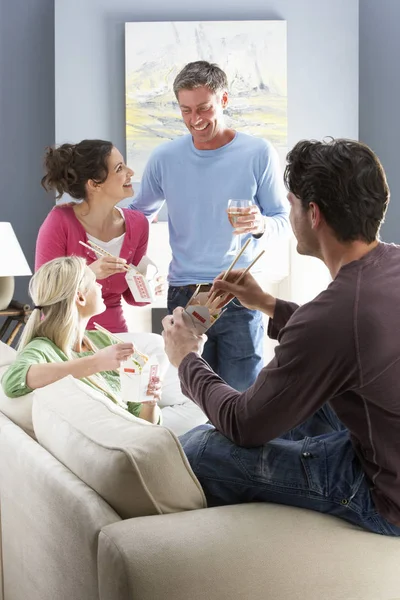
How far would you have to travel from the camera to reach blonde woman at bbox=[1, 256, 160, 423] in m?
2.58

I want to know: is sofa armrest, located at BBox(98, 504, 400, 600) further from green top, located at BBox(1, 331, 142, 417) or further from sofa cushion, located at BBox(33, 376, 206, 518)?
green top, located at BBox(1, 331, 142, 417)

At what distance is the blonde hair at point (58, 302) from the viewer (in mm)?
2779

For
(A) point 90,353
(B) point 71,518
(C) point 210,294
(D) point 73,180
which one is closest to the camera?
(B) point 71,518

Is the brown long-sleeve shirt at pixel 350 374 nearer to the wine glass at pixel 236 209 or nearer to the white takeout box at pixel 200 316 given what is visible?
the white takeout box at pixel 200 316

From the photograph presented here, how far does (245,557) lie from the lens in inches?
58.4

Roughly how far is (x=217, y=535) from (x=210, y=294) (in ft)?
2.87

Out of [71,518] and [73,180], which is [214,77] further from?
[71,518]

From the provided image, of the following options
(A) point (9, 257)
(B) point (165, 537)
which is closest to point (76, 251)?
(A) point (9, 257)

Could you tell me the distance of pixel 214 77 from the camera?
3.41 meters

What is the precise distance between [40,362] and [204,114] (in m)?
1.29

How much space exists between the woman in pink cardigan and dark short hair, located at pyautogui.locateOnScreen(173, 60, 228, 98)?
0.47 meters

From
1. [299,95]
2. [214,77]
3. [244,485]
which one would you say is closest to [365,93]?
[299,95]

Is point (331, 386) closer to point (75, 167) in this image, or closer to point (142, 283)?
point (142, 283)

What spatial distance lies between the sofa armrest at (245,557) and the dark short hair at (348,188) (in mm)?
565
